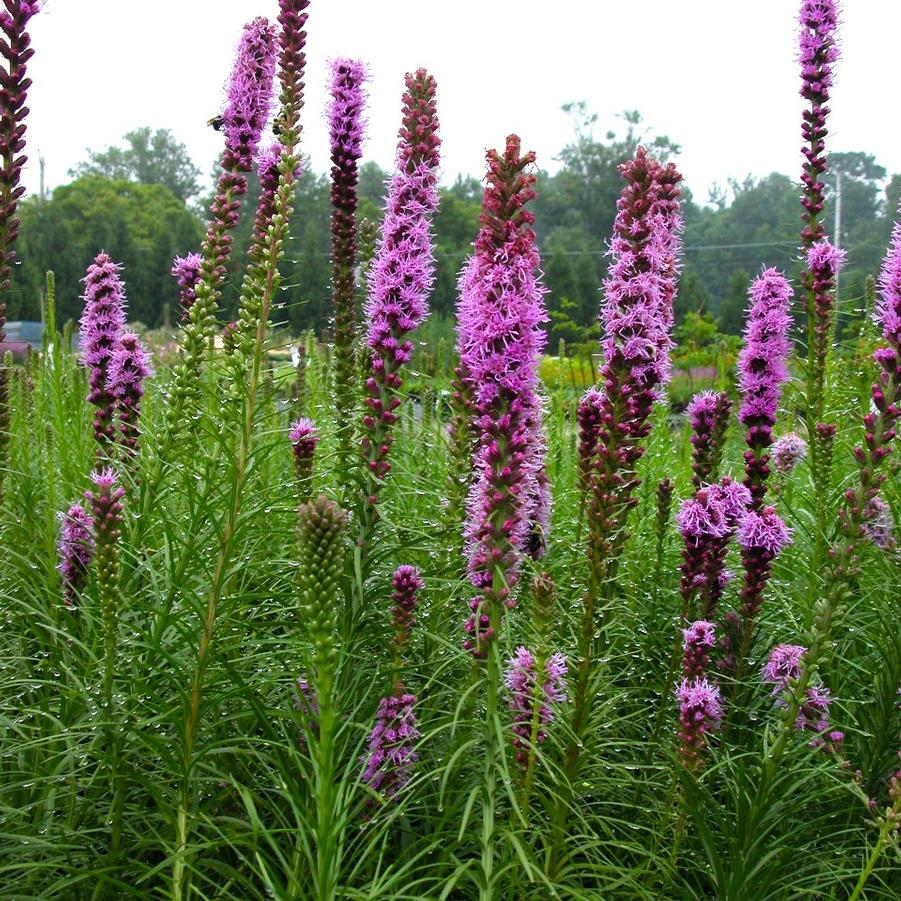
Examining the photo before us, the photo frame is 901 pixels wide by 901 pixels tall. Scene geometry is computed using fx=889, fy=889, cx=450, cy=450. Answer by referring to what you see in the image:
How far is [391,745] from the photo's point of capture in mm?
2750

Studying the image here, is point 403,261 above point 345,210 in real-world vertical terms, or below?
below

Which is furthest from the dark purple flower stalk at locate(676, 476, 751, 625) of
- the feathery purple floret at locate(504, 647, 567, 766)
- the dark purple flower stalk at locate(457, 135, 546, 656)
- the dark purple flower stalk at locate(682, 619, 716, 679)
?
the dark purple flower stalk at locate(457, 135, 546, 656)

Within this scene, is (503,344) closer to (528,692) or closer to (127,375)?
(528,692)

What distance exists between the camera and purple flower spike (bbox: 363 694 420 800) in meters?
2.73

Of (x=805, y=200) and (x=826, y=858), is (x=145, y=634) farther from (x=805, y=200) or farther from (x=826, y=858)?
(x=805, y=200)

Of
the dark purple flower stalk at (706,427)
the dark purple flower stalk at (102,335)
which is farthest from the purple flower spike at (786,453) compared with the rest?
the dark purple flower stalk at (102,335)

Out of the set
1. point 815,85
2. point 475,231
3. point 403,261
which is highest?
point 475,231

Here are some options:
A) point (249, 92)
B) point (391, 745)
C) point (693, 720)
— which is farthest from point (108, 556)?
point (249, 92)

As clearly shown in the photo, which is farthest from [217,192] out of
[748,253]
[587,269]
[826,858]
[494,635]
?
[748,253]

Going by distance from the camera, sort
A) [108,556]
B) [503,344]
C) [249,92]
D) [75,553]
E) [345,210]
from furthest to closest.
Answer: [345,210]
[249,92]
[75,553]
[108,556]
[503,344]

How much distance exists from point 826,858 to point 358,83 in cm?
353

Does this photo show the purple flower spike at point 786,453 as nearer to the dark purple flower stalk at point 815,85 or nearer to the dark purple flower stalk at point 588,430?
the dark purple flower stalk at point 815,85

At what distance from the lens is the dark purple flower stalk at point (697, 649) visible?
2.92 metres

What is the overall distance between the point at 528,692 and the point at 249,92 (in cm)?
283
